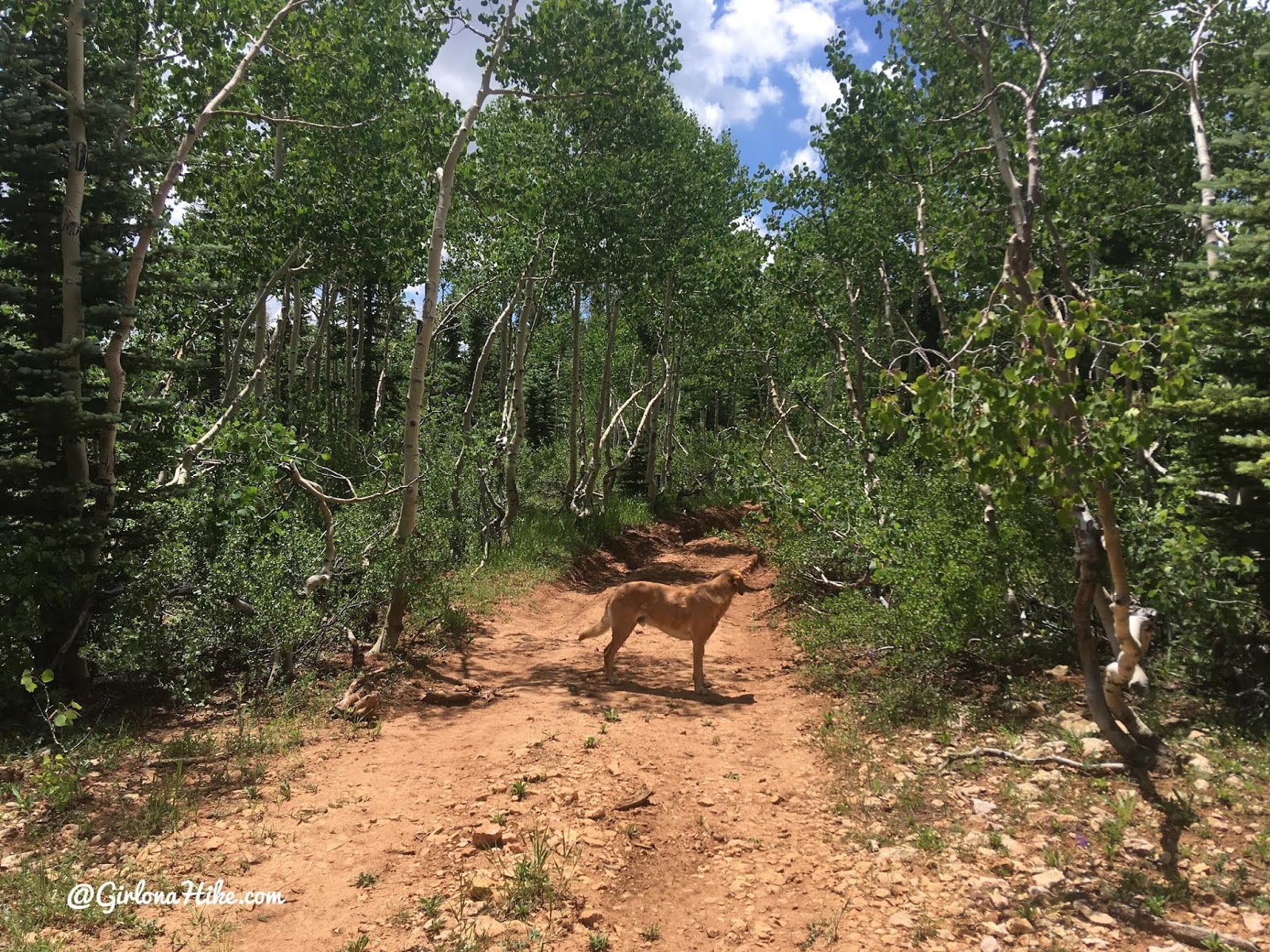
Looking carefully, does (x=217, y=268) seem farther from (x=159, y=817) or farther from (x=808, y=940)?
(x=808, y=940)

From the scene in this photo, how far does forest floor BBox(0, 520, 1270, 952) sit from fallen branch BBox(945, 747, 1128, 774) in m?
0.06

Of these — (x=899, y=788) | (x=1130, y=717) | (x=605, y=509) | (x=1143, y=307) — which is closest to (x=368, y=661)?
(x=899, y=788)

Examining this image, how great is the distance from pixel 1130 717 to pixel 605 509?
15337 millimetres

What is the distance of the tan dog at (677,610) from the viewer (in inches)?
313

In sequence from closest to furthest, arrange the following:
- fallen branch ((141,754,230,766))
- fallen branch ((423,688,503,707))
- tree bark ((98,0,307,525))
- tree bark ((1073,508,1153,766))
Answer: tree bark ((1073,508,1153,766)), fallen branch ((141,754,230,766)), tree bark ((98,0,307,525)), fallen branch ((423,688,503,707))

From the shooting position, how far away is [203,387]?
1814 centimetres

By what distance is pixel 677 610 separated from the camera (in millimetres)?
7969

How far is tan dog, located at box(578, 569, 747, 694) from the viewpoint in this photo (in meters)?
7.94

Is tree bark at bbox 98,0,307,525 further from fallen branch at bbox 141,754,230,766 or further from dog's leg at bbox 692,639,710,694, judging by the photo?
dog's leg at bbox 692,639,710,694

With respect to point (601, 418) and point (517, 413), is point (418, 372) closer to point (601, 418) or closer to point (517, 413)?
point (517, 413)

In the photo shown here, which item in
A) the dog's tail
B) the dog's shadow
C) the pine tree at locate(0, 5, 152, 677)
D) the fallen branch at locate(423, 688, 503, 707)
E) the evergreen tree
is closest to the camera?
the evergreen tree

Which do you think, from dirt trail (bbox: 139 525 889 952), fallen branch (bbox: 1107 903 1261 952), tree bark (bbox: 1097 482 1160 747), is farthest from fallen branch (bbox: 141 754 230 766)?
tree bark (bbox: 1097 482 1160 747)

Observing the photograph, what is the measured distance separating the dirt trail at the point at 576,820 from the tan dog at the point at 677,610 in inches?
22.9

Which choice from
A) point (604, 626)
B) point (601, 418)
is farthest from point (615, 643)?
point (601, 418)
